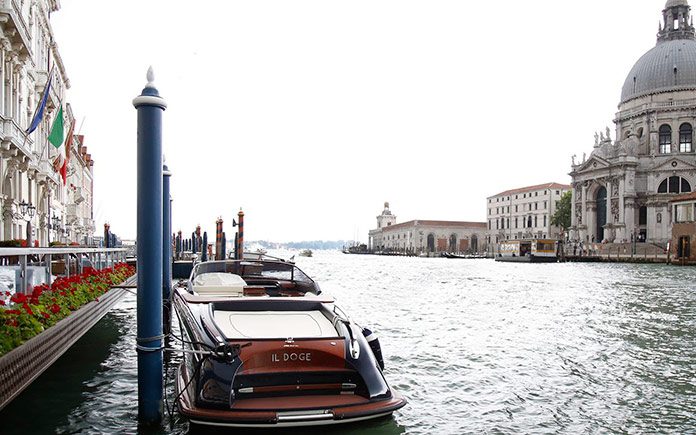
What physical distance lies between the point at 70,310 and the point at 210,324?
11.5 feet

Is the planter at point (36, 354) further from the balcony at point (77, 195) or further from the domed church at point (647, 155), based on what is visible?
the domed church at point (647, 155)

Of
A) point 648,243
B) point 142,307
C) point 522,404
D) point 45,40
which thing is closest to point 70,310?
point 142,307

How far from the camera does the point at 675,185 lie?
73062 millimetres

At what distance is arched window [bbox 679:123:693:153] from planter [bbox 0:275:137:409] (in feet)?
275

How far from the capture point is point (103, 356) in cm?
896

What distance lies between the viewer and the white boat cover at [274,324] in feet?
17.3

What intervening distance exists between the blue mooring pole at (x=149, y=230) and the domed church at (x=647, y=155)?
7502 cm

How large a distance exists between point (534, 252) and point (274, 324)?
225 ft

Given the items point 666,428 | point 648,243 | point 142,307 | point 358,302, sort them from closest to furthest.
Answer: point 142,307 < point 666,428 < point 358,302 < point 648,243

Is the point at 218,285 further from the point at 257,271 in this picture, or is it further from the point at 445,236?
the point at 445,236

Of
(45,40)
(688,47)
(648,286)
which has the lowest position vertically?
(648,286)

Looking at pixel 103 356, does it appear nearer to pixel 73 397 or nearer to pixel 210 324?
pixel 73 397

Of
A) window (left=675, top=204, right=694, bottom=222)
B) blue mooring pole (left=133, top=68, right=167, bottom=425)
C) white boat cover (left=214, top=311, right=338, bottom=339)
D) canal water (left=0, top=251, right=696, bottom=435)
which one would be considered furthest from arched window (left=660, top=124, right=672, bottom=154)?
blue mooring pole (left=133, top=68, right=167, bottom=425)

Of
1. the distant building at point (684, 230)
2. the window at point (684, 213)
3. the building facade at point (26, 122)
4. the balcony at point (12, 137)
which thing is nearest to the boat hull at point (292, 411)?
the building facade at point (26, 122)
